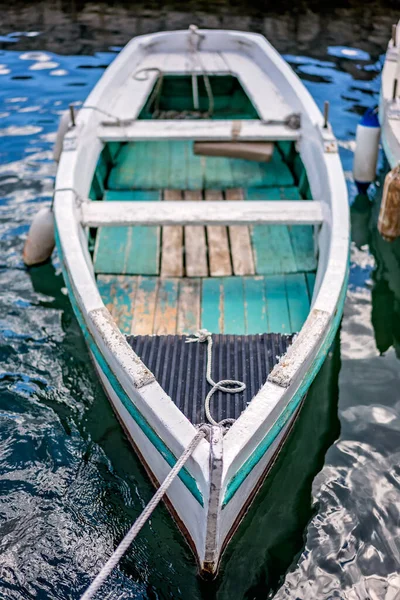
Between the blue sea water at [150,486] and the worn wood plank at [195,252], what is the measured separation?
960mm

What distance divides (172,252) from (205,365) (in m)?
1.61

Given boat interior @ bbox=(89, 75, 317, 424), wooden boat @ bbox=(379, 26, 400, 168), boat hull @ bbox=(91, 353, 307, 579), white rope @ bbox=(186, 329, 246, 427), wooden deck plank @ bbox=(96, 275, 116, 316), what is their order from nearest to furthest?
boat hull @ bbox=(91, 353, 307, 579), white rope @ bbox=(186, 329, 246, 427), boat interior @ bbox=(89, 75, 317, 424), wooden deck plank @ bbox=(96, 275, 116, 316), wooden boat @ bbox=(379, 26, 400, 168)

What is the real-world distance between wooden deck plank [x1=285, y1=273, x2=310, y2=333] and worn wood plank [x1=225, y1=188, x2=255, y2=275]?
0.31 metres

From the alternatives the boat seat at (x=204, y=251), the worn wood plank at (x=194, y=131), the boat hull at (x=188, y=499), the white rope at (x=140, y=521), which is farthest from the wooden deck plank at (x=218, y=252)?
the white rope at (x=140, y=521)

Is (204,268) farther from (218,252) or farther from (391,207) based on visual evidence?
(391,207)

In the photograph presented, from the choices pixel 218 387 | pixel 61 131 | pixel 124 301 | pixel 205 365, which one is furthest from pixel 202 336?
→ pixel 61 131

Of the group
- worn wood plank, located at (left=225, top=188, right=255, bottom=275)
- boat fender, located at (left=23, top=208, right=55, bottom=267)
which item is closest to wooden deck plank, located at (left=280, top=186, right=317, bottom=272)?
worn wood plank, located at (left=225, top=188, right=255, bottom=275)

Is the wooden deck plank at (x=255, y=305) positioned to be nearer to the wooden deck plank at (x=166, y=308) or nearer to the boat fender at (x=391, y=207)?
the wooden deck plank at (x=166, y=308)

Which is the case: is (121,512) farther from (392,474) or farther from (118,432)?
(392,474)

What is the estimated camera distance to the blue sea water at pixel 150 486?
3.23m

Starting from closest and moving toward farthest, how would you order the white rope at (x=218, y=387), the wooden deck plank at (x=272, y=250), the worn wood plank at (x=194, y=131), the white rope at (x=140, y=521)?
the white rope at (x=140, y=521) → the white rope at (x=218, y=387) → the wooden deck plank at (x=272, y=250) → the worn wood plank at (x=194, y=131)

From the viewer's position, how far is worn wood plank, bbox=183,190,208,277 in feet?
15.4

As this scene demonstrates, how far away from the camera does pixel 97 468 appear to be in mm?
3750

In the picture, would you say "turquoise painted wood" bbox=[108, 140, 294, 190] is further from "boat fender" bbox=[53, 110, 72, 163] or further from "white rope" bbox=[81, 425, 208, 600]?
"white rope" bbox=[81, 425, 208, 600]
